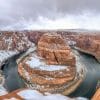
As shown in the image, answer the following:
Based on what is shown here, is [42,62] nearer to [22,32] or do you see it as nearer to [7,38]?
[7,38]

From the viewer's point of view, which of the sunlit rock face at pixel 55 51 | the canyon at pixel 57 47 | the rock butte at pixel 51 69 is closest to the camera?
the rock butte at pixel 51 69

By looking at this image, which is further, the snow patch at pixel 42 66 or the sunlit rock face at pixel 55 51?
the sunlit rock face at pixel 55 51

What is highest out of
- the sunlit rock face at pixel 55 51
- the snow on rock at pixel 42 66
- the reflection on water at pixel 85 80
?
the sunlit rock face at pixel 55 51

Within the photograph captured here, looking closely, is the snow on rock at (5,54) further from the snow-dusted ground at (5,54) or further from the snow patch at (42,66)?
the snow patch at (42,66)

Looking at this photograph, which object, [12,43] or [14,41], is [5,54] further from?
[14,41]

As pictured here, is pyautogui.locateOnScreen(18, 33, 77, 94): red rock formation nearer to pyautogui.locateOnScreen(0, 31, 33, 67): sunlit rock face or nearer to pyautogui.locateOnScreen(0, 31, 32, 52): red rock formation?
pyautogui.locateOnScreen(0, 31, 33, 67): sunlit rock face

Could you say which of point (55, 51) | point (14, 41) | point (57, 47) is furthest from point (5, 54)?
point (55, 51)

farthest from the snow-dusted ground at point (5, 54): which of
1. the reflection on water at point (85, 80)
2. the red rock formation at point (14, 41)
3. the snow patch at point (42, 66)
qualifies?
the snow patch at point (42, 66)

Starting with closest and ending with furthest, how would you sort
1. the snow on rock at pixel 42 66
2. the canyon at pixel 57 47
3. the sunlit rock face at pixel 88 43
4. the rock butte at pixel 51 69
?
the rock butte at pixel 51 69, the snow on rock at pixel 42 66, the canyon at pixel 57 47, the sunlit rock face at pixel 88 43
